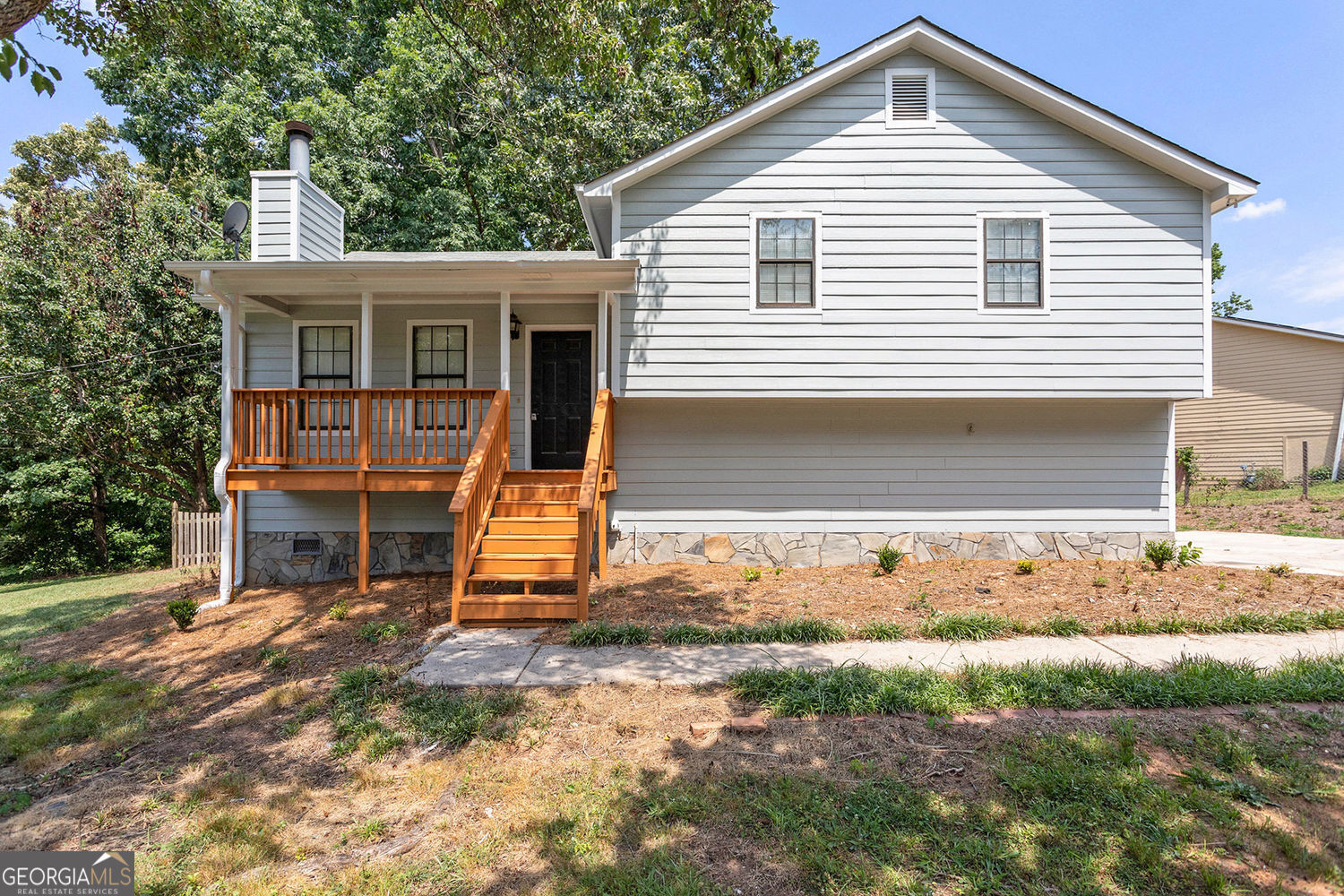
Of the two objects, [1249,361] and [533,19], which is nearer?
[533,19]

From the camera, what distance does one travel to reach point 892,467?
8461mm

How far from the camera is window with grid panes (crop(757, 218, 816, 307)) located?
7.93 m

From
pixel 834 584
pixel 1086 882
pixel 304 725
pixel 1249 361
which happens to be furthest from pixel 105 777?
pixel 1249 361

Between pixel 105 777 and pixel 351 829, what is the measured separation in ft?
5.84

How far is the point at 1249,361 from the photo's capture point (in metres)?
16.5

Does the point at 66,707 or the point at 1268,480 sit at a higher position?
the point at 1268,480

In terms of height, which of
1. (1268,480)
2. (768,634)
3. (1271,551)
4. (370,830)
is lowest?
(370,830)

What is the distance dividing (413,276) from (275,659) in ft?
14.4

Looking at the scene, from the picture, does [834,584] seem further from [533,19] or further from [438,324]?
[533,19]

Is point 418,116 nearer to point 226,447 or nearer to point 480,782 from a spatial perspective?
point 226,447

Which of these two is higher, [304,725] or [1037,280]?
[1037,280]

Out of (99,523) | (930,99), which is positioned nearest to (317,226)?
(930,99)

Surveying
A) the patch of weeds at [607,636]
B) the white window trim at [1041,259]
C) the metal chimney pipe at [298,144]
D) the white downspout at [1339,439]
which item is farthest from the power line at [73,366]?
the white downspout at [1339,439]

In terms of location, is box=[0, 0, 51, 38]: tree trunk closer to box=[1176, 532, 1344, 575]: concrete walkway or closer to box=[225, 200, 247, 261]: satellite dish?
box=[225, 200, 247, 261]: satellite dish
